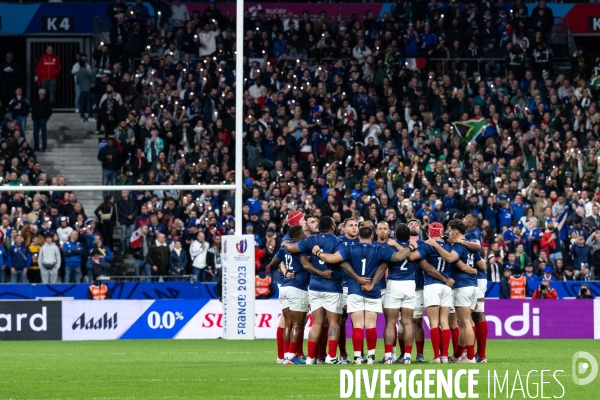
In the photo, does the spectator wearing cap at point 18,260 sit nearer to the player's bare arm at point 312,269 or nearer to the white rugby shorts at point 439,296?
the player's bare arm at point 312,269

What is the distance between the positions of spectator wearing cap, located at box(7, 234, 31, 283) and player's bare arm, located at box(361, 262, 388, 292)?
484 inches

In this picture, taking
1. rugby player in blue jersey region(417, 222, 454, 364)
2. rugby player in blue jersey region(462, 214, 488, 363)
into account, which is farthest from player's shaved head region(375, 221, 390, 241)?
rugby player in blue jersey region(462, 214, 488, 363)

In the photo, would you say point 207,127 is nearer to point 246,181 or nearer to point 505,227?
point 246,181

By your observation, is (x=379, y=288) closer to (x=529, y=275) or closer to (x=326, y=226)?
(x=326, y=226)

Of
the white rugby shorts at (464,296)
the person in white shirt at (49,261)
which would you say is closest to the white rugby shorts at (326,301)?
the white rugby shorts at (464,296)

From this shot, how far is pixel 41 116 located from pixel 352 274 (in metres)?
17.9

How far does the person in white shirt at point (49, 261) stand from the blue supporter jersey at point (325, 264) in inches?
450

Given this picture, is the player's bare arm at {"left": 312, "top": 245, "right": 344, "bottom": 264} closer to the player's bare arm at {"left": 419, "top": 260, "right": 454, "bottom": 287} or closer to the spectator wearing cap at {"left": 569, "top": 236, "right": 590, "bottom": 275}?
the player's bare arm at {"left": 419, "top": 260, "right": 454, "bottom": 287}

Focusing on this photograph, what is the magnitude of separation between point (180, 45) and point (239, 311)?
18543 millimetres

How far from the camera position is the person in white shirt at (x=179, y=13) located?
110 feet

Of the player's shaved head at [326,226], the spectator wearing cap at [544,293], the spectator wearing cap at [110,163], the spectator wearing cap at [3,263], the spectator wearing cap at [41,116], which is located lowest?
the spectator wearing cap at [544,293]

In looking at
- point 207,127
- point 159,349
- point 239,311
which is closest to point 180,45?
point 207,127

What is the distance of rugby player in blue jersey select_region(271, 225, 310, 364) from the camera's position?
604 inches

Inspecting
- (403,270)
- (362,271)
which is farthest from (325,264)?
(403,270)
